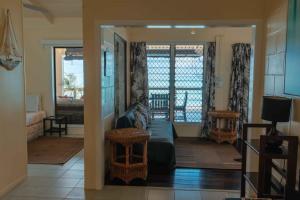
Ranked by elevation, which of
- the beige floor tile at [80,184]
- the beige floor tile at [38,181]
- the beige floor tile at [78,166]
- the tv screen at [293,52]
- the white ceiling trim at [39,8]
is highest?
the white ceiling trim at [39,8]

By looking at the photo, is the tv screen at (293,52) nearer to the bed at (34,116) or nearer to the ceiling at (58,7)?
the ceiling at (58,7)

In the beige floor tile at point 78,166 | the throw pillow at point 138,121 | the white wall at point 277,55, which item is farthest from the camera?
the throw pillow at point 138,121

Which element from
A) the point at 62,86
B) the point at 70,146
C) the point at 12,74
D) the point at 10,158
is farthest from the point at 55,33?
the point at 10,158

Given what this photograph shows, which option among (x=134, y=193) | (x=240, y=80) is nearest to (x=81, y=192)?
(x=134, y=193)

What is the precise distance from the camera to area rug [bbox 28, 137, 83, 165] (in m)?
4.82

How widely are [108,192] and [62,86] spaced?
4021 millimetres

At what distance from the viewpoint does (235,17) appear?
3.35 meters

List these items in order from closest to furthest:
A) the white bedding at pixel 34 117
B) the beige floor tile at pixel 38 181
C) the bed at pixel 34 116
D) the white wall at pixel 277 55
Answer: the white wall at pixel 277 55, the beige floor tile at pixel 38 181, the white bedding at pixel 34 117, the bed at pixel 34 116

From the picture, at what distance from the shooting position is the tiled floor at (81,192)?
345cm

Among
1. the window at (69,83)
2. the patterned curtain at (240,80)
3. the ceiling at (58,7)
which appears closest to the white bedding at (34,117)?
the window at (69,83)

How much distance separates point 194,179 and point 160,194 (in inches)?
27.6

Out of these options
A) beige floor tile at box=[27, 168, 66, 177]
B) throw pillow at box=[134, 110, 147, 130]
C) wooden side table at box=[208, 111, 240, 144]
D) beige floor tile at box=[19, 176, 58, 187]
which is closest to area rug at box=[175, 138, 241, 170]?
wooden side table at box=[208, 111, 240, 144]

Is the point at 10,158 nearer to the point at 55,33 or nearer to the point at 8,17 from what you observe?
the point at 8,17

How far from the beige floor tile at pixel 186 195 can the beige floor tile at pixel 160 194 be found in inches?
2.6
